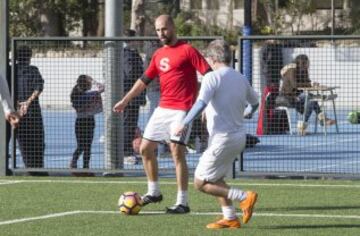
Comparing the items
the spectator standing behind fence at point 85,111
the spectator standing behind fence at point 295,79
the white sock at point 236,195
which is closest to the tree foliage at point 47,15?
the spectator standing behind fence at point 85,111

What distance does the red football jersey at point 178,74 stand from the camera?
510 inches

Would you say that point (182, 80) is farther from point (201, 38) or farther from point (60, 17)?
point (60, 17)

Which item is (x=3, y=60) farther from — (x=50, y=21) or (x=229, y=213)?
(x=50, y=21)

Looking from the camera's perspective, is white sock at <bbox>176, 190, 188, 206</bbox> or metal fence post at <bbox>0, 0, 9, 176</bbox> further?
metal fence post at <bbox>0, 0, 9, 176</bbox>

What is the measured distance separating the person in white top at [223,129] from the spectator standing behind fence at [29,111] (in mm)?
6428

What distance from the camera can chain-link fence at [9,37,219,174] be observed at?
17.6 meters

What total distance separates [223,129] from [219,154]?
0.24 meters

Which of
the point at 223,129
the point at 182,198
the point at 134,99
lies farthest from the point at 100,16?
the point at 223,129

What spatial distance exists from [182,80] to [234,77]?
1.63m

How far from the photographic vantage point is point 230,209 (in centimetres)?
1155

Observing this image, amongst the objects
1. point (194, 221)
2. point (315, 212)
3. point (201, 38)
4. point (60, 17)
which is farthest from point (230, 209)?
point (60, 17)

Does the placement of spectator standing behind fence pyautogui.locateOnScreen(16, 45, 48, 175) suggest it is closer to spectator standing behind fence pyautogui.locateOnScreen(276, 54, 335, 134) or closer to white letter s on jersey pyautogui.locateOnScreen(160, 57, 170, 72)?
spectator standing behind fence pyautogui.locateOnScreen(276, 54, 335, 134)

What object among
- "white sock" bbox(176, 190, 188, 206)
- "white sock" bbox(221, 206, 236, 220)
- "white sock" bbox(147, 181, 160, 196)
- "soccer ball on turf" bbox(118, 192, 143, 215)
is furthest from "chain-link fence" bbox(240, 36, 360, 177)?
"white sock" bbox(221, 206, 236, 220)

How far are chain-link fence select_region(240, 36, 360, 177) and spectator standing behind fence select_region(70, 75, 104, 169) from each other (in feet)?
7.44
